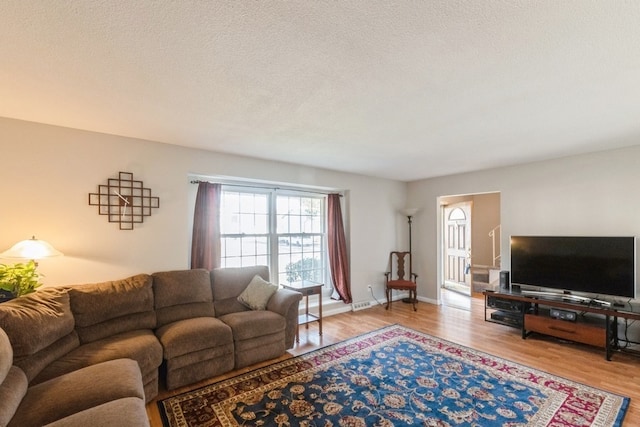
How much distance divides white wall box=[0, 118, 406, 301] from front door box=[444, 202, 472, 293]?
5038 mm

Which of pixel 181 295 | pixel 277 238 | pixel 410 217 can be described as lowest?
pixel 181 295

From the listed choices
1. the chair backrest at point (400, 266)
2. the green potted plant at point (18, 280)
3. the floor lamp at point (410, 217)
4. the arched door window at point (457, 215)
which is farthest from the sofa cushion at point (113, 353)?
the arched door window at point (457, 215)

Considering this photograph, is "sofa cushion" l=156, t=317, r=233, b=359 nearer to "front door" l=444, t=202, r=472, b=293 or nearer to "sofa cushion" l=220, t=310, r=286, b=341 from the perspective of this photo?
"sofa cushion" l=220, t=310, r=286, b=341

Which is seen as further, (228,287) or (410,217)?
(410,217)

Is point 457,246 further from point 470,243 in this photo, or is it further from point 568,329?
point 568,329

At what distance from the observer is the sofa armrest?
3.36 meters

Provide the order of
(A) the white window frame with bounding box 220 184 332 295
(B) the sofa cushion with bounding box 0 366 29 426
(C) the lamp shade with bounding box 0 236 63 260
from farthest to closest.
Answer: (A) the white window frame with bounding box 220 184 332 295
(C) the lamp shade with bounding box 0 236 63 260
(B) the sofa cushion with bounding box 0 366 29 426

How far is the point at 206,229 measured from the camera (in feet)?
12.2

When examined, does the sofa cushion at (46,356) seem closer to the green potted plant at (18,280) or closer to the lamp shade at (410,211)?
the green potted plant at (18,280)

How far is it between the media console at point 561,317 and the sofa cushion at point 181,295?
3.87 meters

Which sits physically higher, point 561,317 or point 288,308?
point 288,308

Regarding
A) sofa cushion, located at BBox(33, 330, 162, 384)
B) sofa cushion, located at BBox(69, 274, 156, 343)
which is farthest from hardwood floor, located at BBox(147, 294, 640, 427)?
sofa cushion, located at BBox(69, 274, 156, 343)

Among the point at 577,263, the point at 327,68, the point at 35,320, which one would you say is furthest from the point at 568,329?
the point at 35,320

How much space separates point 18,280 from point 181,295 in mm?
1270
